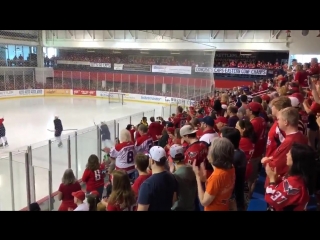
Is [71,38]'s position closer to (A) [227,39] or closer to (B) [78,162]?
(A) [227,39]

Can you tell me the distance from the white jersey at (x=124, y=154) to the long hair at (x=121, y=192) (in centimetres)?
220

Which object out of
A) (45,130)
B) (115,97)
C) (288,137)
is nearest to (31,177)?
(288,137)

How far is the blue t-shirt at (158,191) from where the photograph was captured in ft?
8.43

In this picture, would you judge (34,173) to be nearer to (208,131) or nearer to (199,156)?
(208,131)

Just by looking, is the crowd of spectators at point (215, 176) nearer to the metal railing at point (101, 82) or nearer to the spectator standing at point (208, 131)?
the spectator standing at point (208, 131)

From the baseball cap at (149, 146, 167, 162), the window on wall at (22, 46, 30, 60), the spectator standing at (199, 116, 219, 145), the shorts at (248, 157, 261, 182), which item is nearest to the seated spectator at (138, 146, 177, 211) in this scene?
the baseball cap at (149, 146, 167, 162)

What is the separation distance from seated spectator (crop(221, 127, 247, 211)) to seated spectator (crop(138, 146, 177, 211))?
2.69 feet

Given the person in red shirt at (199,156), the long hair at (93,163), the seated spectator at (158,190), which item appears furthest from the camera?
the long hair at (93,163)

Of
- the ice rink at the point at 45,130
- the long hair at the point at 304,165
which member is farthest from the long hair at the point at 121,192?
the ice rink at the point at 45,130

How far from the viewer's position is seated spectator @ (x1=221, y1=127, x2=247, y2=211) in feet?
10.9

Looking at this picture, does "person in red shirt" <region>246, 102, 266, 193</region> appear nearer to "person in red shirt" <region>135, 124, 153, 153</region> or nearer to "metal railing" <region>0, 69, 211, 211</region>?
"person in red shirt" <region>135, 124, 153, 153</region>
